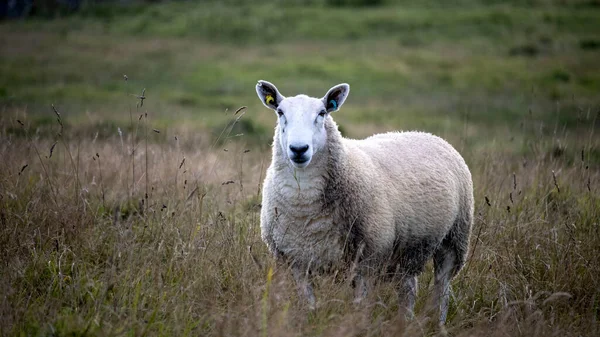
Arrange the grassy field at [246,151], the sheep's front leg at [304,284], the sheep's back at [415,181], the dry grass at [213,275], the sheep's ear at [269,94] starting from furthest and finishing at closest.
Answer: the sheep's ear at [269,94] → the sheep's back at [415,181] → the sheep's front leg at [304,284] → the grassy field at [246,151] → the dry grass at [213,275]

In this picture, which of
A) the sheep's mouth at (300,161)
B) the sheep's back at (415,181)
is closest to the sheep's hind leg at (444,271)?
the sheep's back at (415,181)

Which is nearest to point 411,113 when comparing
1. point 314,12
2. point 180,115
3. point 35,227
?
point 180,115

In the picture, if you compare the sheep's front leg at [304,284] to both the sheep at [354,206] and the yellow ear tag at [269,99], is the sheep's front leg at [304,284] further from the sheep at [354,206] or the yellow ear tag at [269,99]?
the yellow ear tag at [269,99]

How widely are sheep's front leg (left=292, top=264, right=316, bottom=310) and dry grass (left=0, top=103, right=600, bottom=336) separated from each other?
67 mm

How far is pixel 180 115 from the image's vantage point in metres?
13.2

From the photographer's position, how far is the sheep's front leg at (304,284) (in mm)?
3836

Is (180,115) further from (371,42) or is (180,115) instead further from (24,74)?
(371,42)

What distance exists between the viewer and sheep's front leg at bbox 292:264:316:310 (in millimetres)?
3836

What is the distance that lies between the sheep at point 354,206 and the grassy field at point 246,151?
0.18m

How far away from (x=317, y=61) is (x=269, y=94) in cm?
1561

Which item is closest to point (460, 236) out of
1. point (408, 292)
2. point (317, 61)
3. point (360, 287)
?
point (408, 292)

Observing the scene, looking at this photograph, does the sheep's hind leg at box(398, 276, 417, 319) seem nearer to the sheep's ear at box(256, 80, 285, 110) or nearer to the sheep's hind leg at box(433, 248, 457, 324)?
the sheep's hind leg at box(433, 248, 457, 324)

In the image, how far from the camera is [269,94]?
15.3 ft

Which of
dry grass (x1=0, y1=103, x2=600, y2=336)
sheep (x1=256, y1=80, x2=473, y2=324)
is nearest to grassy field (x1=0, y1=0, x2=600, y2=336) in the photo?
dry grass (x1=0, y1=103, x2=600, y2=336)
